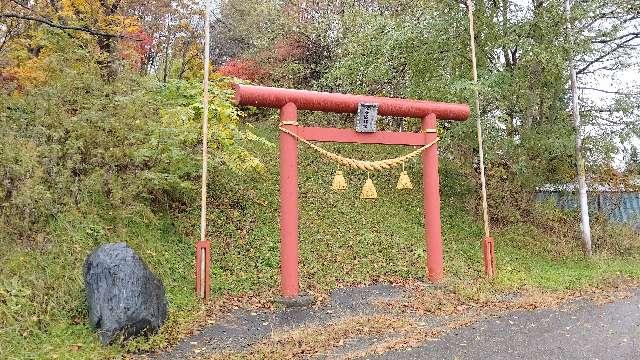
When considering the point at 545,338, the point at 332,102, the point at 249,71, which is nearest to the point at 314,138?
the point at 332,102

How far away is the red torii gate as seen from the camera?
782 cm

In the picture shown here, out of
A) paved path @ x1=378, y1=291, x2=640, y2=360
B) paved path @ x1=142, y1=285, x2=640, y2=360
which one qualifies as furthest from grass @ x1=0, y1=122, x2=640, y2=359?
paved path @ x1=378, y1=291, x2=640, y2=360

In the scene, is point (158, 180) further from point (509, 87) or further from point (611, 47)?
point (611, 47)

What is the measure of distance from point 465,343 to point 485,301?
2219 mm

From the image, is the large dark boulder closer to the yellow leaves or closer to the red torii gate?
the red torii gate

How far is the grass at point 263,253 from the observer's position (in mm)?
5946

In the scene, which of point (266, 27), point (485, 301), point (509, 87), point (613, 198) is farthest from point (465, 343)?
point (266, 27)

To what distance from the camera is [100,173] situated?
8391mm

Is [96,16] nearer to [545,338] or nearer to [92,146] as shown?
[92,146]

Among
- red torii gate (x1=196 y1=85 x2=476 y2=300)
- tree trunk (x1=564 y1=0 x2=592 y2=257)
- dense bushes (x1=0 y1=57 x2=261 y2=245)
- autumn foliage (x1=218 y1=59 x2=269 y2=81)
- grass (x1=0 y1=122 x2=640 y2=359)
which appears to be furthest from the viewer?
autumn foliage (x1=218 y1=59 x2=269 y2=81)

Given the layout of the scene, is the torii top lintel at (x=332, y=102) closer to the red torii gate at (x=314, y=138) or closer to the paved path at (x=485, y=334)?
the red torii gate at (x=314, y=138)

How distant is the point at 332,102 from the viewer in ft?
27.2

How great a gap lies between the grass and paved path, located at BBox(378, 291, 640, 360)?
148 cm

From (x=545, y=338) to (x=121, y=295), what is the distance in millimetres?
4690
